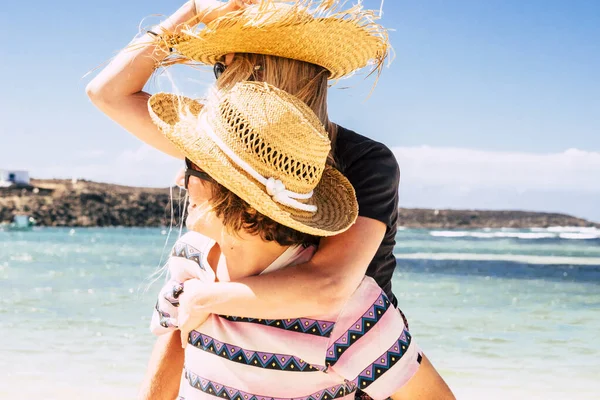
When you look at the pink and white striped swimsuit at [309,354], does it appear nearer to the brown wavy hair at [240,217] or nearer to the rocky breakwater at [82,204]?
the brown wavy hair at [240,217]

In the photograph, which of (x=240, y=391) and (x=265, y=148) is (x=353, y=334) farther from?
(x=265, y=148)

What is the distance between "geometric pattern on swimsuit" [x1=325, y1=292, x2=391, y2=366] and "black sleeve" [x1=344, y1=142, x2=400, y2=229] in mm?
304

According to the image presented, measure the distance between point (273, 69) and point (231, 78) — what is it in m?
0.10

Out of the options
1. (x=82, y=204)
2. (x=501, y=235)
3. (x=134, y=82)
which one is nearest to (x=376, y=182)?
(x=134, y=82)

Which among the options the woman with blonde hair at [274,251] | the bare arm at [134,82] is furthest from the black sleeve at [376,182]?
the bare arm at [134,82]

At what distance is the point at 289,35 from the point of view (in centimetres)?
155

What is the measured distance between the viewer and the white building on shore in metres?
65.3

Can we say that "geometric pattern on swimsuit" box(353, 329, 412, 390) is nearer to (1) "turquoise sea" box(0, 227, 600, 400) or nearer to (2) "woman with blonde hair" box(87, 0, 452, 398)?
(2) "woman with blonde hair" box(87, 0, 452, 398)

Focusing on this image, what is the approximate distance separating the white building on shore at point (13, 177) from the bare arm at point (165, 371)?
2672 inches

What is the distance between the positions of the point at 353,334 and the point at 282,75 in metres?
0.58

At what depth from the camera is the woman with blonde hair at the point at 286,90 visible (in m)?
1.46

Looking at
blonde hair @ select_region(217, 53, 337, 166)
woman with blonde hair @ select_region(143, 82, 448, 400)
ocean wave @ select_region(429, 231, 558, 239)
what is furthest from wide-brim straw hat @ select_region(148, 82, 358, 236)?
ocean wave @ select_region(429, 231, 558, 239)

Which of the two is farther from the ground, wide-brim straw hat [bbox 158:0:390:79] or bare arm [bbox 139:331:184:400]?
wide-brim straw hat [bbox 158:0:390:79]

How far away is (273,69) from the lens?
1.59 metres
